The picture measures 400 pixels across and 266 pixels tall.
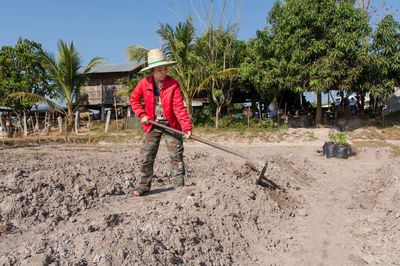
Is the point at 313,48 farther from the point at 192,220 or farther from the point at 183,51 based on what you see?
the point at 192,220

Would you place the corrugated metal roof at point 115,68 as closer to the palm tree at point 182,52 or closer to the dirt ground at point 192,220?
the palm tree at point 182,52

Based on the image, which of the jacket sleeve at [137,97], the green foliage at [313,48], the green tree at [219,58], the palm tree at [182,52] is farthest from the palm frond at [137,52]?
the jacket sleeve at [137,97]

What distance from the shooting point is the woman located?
3266mm

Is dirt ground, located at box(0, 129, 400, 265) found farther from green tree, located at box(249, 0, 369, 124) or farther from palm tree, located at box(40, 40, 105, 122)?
palm tree, located at box(40, 40, 105, 122)

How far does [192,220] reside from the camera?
2.53 metres

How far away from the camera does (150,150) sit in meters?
3.37

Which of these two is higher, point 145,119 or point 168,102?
point 168,102

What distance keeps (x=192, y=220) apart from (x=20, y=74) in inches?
692

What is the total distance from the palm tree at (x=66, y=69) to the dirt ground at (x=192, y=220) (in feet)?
35.3

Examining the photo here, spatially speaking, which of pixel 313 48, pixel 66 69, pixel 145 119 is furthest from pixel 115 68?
pixel 145 119

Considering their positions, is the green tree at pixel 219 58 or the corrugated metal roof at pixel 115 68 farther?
the corrugated metal roof at pixel 115 68

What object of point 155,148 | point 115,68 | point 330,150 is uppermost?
point 115,68

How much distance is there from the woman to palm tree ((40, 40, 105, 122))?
12.3 meters

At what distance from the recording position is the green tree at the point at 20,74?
15.4 meters
